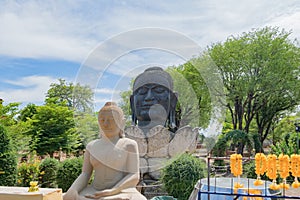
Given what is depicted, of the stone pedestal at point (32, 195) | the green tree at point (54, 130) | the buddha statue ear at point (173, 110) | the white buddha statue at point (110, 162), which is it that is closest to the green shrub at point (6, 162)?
the stone pedestal at point (32, 195)

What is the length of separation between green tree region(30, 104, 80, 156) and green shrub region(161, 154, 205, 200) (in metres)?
9.56

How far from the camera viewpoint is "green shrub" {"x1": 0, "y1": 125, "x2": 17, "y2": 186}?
7387 millimetres

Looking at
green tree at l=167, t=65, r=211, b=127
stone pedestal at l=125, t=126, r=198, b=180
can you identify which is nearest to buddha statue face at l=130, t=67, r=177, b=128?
green tree at l=167, t=65, r=211, b=127

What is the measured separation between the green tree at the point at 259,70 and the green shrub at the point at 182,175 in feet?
31.1

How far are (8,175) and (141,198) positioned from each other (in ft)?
17.0

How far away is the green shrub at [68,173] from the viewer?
23.9 ft

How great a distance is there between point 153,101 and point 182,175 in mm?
2797

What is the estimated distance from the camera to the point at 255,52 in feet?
53.1

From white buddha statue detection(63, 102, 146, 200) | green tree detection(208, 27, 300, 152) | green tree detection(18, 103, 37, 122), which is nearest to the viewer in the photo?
white buddha statue detection(63, 102, 146, 200)

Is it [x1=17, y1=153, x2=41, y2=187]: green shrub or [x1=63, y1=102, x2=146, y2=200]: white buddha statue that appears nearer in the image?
[x1=63, y1=102, x2=146, y2=200]: white buddha statue

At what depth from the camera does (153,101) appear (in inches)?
335

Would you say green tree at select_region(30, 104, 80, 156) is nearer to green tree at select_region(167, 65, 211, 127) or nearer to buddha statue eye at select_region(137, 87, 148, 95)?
buddha statue eye at select_region(137, 87, 148, 95)

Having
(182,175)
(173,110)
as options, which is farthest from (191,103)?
(173,110)

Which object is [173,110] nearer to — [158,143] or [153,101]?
[153,101]
